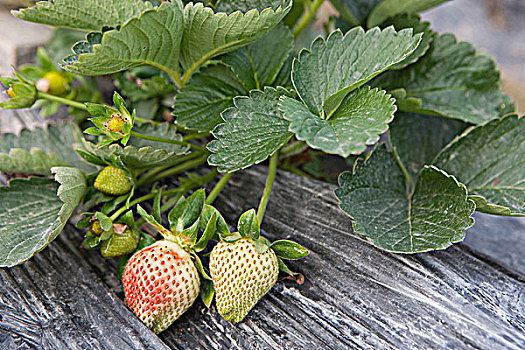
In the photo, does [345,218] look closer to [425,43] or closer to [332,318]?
[332,318]

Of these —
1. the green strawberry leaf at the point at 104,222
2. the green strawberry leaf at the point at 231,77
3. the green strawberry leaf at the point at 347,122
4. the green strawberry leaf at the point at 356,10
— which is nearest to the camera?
the green strawberry leaf at the point at 347,122

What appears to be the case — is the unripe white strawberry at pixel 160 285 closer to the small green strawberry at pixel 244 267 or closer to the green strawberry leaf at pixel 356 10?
the small green strawberry at pixel 244 267

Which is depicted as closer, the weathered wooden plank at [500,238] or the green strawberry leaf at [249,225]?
the green strawberry leaf at [249,225]

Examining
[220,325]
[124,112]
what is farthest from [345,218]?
[124,112]

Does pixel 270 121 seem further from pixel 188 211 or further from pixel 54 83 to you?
pixel 54 83

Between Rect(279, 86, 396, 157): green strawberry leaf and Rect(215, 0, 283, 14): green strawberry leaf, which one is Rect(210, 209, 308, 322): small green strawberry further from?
Rect(215, 0, 283, 14): green strawberry leaf

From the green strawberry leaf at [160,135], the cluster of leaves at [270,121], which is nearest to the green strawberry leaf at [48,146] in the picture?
the cluster of leaves at [270,121]

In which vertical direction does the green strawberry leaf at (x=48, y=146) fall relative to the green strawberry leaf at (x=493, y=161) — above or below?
below
